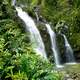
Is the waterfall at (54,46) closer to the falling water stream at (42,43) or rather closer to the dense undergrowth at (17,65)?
the falling water stream at (42,43)

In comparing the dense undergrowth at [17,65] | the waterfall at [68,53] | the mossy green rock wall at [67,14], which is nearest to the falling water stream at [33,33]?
the mossy green rock wall at [67,14]

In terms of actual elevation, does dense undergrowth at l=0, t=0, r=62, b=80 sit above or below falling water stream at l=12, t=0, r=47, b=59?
below

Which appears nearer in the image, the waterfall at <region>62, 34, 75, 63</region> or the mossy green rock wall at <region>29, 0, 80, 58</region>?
the waterfall at <region>62, 34, 75, 63</region>

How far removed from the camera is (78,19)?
15.6 m

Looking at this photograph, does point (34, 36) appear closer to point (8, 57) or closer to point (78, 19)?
point (78, 19)

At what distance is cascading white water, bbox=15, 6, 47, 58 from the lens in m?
13.8

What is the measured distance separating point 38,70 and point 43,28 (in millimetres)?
6883

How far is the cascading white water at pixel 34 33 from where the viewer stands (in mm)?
13773

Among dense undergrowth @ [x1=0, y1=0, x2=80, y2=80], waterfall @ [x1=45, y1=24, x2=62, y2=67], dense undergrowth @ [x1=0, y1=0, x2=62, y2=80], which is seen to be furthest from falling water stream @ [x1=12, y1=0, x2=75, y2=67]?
dense undergrowth @ [x1=0, y1=0, x2=62, y2=80]

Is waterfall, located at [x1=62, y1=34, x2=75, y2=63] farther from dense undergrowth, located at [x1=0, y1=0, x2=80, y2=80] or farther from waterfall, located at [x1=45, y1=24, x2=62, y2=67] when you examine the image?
waterfall, located at [x1=45, y1=24, x2=62, y2=67]

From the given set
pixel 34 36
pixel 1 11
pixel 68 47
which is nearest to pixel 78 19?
pixel 68 47

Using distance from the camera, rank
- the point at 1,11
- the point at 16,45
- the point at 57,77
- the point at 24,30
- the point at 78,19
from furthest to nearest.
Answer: the point at 78,19
the point at 24,30
the point at 1,11
the point at 16,45
the point at 57,77

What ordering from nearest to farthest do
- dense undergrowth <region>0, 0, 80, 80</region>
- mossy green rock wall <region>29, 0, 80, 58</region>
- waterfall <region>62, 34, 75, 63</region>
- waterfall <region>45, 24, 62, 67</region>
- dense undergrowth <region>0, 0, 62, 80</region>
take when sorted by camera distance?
dense undergrowth <region>0, 0, 62, 80</region>
dense undergrowth <region>0, 0, 80, 80</region>
waterfall <region>45, 24, 62, 67</region>
waterfall <region>62, 34, 75, 63</region>
mossy green rock wall <region>29, 0, 80, 58</region>

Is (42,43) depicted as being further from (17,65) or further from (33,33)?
(17,65)
